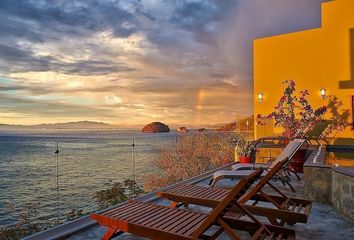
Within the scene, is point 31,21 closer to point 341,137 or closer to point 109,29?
point 109,29

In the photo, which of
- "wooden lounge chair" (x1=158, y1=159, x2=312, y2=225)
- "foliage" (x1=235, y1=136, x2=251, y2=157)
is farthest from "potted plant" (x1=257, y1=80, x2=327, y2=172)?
"wooden lounge chair" (x1=158, y1=159, x2=312, y2=225)

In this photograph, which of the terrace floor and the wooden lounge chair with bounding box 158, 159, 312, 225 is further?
the terrace floor

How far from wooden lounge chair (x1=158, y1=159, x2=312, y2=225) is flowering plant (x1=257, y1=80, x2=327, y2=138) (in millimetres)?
6498

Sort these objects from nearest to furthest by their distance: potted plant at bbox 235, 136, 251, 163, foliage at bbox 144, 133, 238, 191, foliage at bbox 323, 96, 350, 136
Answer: potted plant at bbox 235, 136, 251, 163 < foliage at bbox 323, 96, 350, 136 < foliage at bbox 144, 133, 238, 191

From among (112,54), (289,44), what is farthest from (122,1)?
(289,44)

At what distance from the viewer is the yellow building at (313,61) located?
11.1 meters

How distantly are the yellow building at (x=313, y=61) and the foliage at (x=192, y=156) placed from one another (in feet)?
11.0

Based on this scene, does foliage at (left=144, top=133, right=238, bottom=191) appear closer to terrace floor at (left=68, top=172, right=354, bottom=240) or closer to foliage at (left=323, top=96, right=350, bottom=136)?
foliage at (left=323, top=96, right=350, bottom=136)

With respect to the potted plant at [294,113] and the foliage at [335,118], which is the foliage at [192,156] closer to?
the potted plant at [294,113]

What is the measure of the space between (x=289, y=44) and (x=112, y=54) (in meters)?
8.87

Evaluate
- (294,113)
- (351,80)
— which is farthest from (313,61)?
(294,113)

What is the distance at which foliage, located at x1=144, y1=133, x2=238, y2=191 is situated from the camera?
51.0 ft

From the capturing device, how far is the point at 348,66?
1098cm

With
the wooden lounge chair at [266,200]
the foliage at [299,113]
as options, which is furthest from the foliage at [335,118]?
the wooden lounge chair at [266,200]
